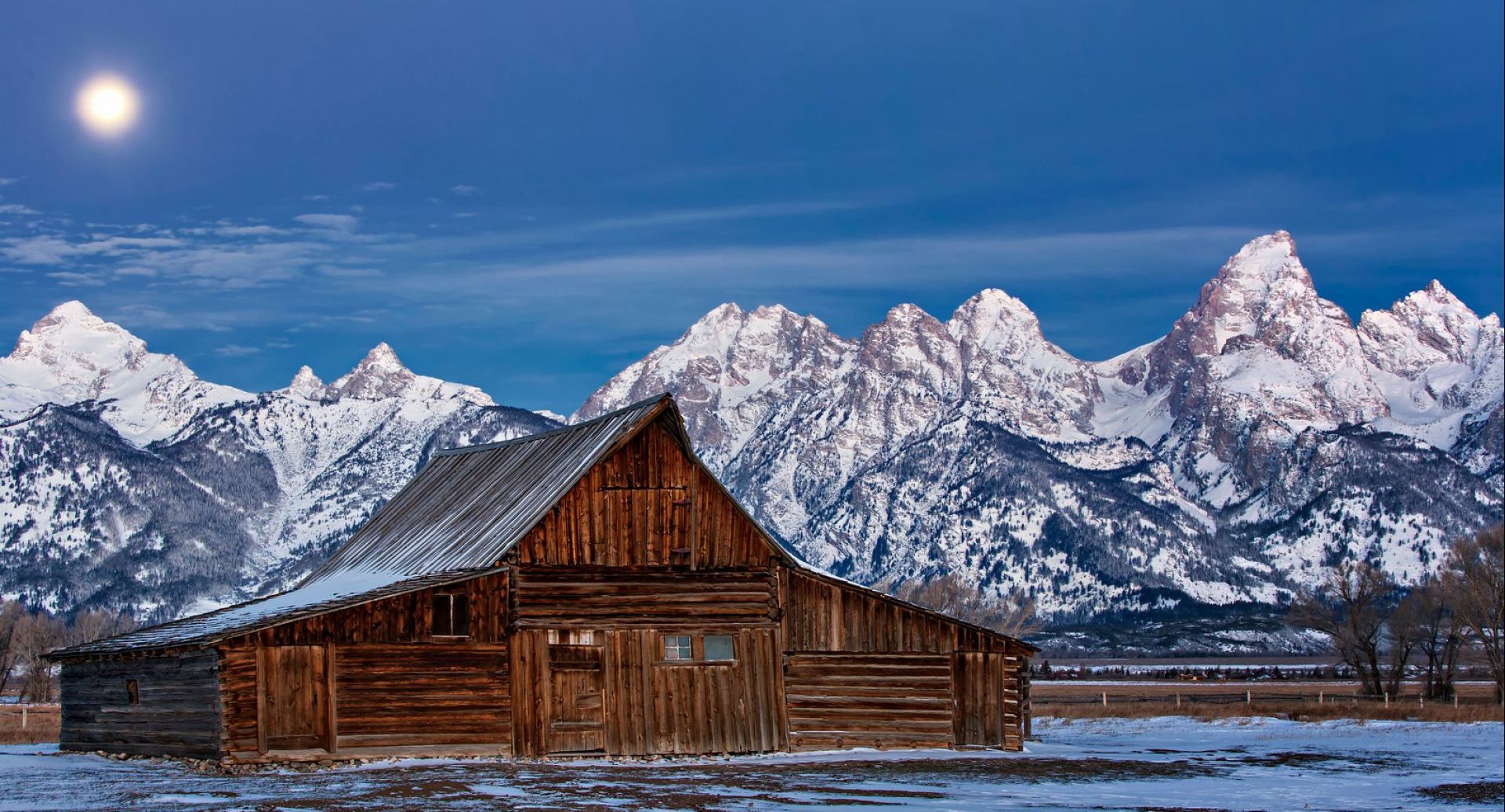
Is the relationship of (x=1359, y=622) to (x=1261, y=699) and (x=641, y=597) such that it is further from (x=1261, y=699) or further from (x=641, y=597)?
(x=641, y=597)

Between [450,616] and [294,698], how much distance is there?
11.4 feet

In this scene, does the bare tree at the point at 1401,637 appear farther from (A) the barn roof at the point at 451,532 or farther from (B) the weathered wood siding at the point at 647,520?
(B) the weathered wood siding at the point at 647,520

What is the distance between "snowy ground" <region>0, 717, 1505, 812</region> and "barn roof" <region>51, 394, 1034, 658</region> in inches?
121

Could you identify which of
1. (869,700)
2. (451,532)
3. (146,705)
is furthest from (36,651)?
(869,700)

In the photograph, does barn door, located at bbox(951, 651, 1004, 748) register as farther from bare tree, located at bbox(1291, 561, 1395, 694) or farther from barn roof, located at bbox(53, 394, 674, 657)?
bare tree, located at bbox(1291, 561, 1395, 694)

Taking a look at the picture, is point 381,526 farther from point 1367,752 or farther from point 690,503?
point 1367,752

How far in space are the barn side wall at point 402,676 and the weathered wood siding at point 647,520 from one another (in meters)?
1.67

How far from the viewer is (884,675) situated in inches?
1499

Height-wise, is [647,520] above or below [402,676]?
above

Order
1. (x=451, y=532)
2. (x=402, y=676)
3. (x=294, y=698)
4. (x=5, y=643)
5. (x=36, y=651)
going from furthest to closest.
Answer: (x=36, y=651), (x=5, y=643), (x=451, y=532), (x=402, y=676), (x=294, y=698)

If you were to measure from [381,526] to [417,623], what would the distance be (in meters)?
12.8

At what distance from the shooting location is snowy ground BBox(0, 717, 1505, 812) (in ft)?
82.3

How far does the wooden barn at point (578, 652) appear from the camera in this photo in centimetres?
3272

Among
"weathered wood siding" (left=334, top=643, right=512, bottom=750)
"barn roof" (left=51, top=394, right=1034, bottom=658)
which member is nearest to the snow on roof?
"barn roof" (left=51, top=394, right=1034, bottom=658)
